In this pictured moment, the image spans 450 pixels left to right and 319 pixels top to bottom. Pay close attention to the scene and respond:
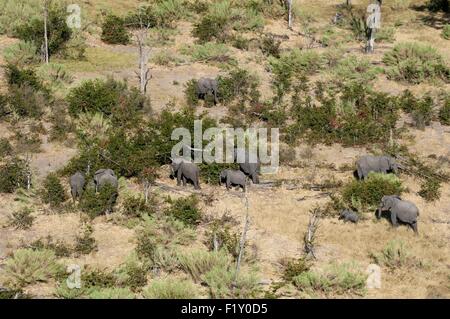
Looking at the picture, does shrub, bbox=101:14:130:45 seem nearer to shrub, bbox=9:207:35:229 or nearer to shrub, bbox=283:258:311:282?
shrub, bbox=9:207:35:229

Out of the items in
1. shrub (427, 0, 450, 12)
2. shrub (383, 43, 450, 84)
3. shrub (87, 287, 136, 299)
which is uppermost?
shrub (427, 0, 450, 12)

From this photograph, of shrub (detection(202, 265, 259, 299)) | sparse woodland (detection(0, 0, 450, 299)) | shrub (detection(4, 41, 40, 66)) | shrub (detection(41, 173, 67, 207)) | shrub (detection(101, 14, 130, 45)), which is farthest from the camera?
shrub (detection(101, 14, 130, 45))

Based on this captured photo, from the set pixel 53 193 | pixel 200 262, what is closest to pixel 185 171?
pixel 53 193

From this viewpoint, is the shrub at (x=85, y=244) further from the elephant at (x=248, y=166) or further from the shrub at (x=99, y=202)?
the elephant at (x=248, y=166)

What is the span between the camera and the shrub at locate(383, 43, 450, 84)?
3189cm

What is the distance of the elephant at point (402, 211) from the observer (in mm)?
18391

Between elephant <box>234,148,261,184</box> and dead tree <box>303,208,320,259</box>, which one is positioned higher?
elephant <box>234,148,261,184</box>

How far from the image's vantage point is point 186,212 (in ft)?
61.8

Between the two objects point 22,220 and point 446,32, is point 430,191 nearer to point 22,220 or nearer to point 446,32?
point 22,220

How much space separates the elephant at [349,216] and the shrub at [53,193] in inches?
353

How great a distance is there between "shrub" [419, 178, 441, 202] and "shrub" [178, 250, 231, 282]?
808cm

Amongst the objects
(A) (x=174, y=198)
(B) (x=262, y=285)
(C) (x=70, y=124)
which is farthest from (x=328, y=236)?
(C) (x=70, y=124)

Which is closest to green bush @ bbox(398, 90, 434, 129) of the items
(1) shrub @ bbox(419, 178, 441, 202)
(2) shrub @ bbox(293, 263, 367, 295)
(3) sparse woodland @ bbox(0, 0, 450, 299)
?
(3) sparse woodland @ bbox(0, 0, 450, 299)

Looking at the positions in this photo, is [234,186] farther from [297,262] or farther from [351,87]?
[351,87]
